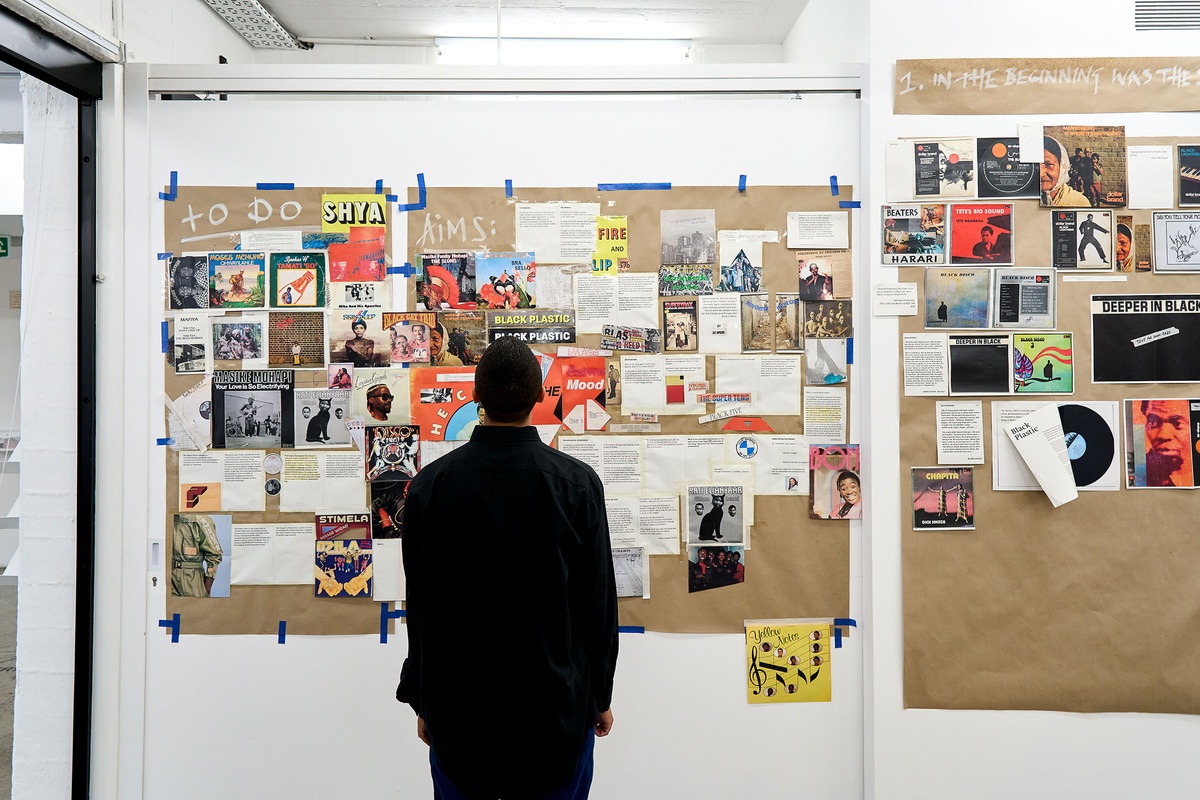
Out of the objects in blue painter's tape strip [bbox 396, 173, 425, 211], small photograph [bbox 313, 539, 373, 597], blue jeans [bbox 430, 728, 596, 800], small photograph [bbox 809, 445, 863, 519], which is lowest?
blue jeans [bbox 430, 728, 596, 800]

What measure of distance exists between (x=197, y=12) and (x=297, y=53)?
24.6 inches

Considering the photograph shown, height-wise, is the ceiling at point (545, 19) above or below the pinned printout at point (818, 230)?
above

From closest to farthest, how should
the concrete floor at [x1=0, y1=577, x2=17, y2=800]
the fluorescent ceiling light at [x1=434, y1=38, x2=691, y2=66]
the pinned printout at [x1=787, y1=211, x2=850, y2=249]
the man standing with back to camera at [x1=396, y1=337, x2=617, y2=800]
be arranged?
the man standing with back to camera at [x1=396, y1=337, x2=617, y2=800] → the pinned printout at [x1=787, y1=211, x2=850, y2=249] → the concrete floor at [x1=0, y1=577, x2=17, y2=800] → the fluorescent ceiling light at [x1=434, y1=38, x2=691, y2=66]

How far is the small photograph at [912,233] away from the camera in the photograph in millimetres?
1862

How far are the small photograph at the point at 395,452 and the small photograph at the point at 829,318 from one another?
1256mm

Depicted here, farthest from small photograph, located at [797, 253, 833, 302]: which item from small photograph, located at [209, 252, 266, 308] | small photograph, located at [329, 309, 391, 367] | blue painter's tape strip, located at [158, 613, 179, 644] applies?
blue painter's tape strip, located at [158, 613, 179, 644]

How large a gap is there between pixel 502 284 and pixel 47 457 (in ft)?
4.77

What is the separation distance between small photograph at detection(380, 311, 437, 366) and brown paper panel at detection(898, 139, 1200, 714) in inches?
62.7

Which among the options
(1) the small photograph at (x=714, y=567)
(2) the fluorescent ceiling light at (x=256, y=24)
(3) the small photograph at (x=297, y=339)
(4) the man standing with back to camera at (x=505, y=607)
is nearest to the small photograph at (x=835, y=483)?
(1) the small photograph at (x=714, y=567)

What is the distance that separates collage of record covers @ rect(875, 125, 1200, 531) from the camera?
185 centimetres

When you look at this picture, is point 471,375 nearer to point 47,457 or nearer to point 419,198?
point 419,198

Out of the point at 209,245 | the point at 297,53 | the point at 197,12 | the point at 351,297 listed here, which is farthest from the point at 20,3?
the point at 297,53

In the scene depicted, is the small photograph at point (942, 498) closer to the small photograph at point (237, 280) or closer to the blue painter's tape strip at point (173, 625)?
the small photograph at point (237, 280)

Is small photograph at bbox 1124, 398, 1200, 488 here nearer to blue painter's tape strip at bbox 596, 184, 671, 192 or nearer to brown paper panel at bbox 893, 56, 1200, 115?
brown paper panel at bbox 893, 56, 1200, 115
